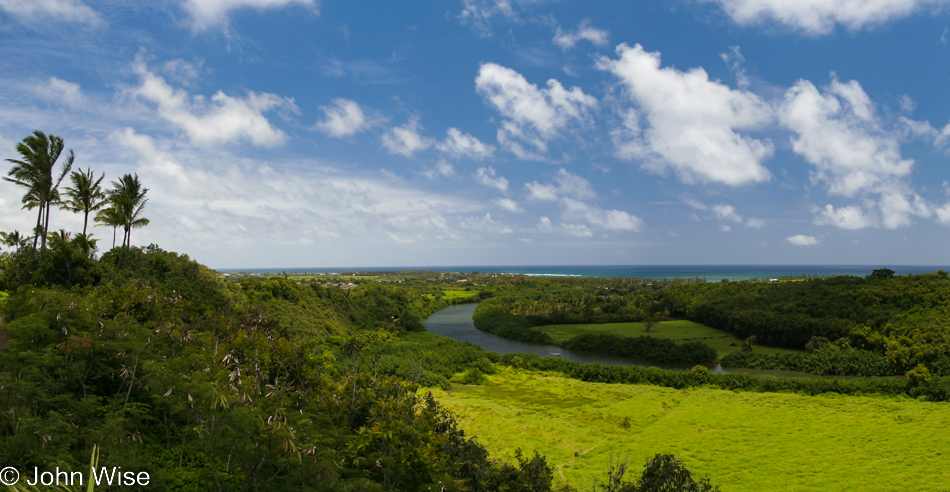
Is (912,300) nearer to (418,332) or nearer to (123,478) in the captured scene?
(418,332)

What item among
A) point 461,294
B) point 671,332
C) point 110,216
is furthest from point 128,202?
point 461,294

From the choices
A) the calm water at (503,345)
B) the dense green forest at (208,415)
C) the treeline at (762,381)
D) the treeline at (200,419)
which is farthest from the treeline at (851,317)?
the treeline at (200,419)

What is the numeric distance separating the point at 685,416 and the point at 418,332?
38.7 meters

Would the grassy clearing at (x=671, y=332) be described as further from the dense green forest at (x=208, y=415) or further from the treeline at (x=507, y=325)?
the dense green forest at (x=208, y=415)

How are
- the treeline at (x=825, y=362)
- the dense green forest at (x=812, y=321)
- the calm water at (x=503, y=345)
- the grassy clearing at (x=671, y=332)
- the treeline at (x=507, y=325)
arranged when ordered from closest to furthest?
the treeline at (x=825, y=362) < the dense green forest at (x=812, y=321) < the calm water at (x=503, y=345) < the grassy clearing at (x=671, y=332) < the treeline at (x=507, y=325)

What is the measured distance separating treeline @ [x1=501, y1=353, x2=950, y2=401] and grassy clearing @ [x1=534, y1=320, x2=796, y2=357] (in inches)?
660

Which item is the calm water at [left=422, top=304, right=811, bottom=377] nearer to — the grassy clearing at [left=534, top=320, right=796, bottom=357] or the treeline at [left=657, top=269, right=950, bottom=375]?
the grassy clearing at [left=534, top=320, right=796, bottom=357]

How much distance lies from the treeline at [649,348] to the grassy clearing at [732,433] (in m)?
16.0

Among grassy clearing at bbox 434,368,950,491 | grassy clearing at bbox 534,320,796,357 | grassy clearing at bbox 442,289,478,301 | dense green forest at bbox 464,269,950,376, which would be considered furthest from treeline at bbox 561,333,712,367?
grassy clearing at bbox 442,289,478,301

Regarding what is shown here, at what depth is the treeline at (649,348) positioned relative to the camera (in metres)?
48.1

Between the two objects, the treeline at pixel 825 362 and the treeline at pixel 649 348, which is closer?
the treeline at pixel 825 362

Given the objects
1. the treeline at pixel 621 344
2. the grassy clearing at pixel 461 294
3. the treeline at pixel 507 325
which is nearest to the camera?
the treeline at pixel 621 344

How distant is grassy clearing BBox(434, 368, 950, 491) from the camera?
18797 mm

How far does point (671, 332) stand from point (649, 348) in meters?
13.5
